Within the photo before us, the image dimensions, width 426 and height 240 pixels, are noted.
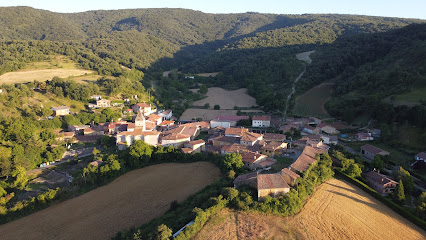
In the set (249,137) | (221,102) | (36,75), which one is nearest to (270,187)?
(249,137)

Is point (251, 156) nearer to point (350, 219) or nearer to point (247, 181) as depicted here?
point (247, 181)

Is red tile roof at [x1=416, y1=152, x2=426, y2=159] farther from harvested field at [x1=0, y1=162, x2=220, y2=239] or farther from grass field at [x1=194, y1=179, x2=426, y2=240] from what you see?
harvested field at [x1=0, y1=162, x2=220, y2=239]

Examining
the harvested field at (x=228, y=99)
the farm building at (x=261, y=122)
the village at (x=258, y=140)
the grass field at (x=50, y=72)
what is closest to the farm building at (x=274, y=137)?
the village at (x=258, y=140)

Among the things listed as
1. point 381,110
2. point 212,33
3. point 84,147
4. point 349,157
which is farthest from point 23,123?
point 212,33

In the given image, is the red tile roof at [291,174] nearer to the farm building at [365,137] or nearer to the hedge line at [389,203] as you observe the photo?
the hedge line at [389,203]

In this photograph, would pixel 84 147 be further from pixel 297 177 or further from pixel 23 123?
pixel 297 177

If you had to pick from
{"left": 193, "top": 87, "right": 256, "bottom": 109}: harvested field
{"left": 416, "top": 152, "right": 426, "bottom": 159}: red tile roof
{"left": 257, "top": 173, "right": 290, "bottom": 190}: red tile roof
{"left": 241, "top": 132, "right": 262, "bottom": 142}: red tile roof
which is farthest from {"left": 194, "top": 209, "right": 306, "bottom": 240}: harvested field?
{"left": 193, "top": 87, "right": 256, "bottom": 109}: harvested field
